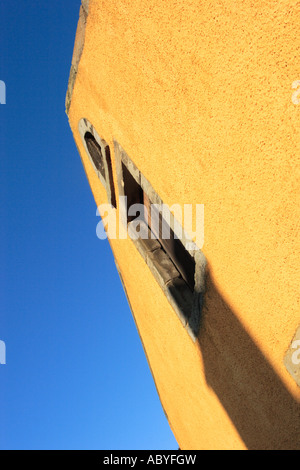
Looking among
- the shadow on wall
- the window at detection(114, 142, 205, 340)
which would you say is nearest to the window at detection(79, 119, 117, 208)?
the window at detection(114, 142, 205, 340)

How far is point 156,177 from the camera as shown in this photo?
6.75 feet

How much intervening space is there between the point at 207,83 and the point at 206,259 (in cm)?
100

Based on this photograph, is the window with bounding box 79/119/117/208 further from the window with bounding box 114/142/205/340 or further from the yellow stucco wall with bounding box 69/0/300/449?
the yellow stucco wall with bounding box 69/0/300/449

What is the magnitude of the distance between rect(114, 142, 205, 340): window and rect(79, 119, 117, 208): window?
1.04 feet

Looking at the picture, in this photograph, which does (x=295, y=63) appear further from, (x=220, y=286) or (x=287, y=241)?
(x=220, y=286)

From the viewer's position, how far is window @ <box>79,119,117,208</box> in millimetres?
3274

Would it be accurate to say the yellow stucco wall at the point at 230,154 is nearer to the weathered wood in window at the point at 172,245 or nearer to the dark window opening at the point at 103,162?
the weathered wood in window at the point at 172,245

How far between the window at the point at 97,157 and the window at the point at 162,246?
32cm

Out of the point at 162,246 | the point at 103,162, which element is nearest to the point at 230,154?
the point at 162,246

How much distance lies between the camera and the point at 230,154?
1.23 metres

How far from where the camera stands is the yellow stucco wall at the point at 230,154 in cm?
98

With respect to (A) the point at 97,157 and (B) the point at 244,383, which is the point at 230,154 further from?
(A) the point at 97,157

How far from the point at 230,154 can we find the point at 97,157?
296 cm

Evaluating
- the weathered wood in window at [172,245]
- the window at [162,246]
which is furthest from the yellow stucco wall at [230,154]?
the weathered wood in window at [172,245]
